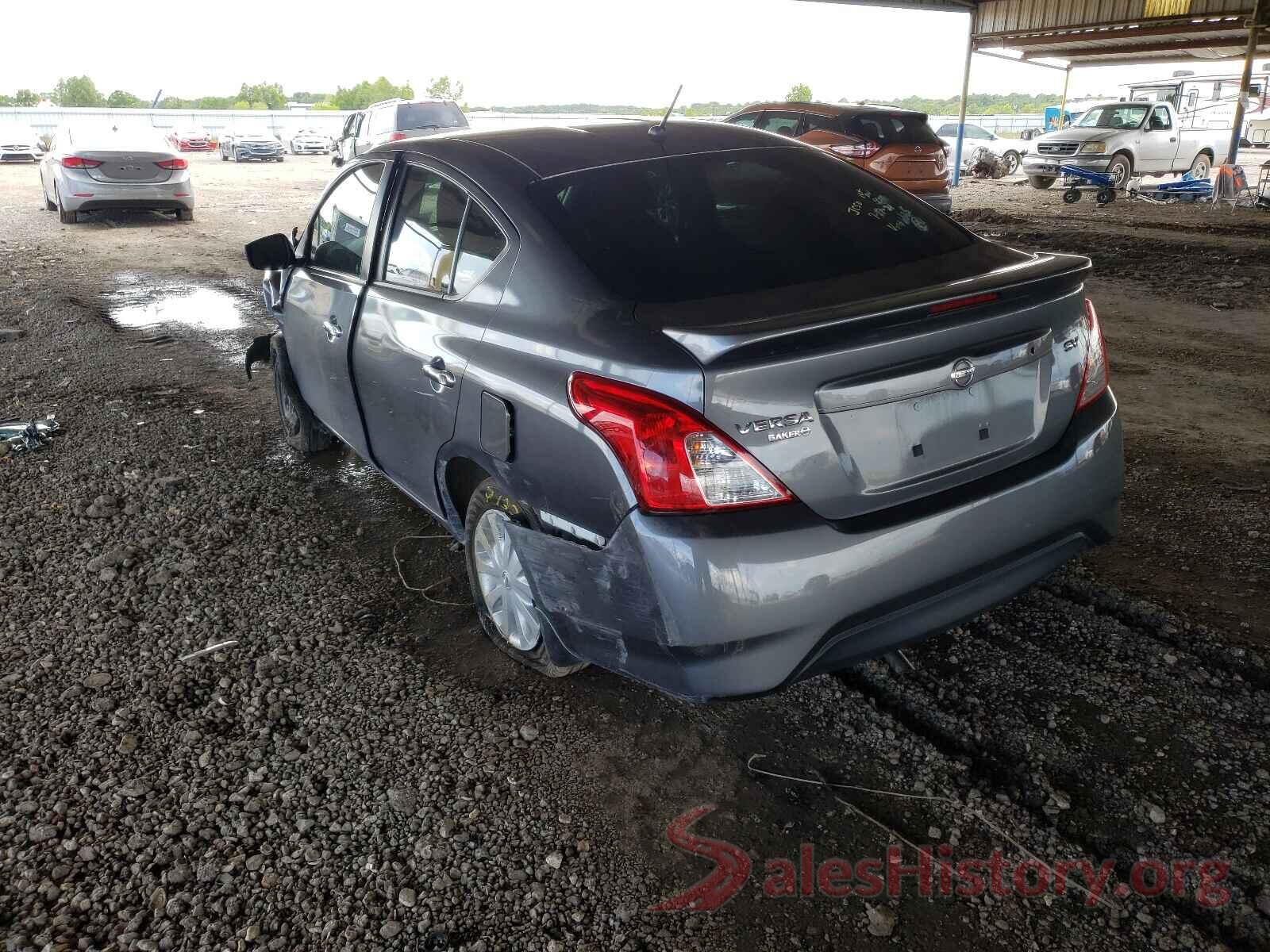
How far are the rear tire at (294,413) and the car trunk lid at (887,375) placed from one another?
2829 millimetres

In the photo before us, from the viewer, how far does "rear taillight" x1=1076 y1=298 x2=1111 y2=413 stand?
255 cm

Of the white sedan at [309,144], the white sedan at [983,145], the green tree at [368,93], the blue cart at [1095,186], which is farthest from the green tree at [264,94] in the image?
the blue cart at [1095,186]

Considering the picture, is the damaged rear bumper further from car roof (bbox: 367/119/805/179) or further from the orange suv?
the orange suv

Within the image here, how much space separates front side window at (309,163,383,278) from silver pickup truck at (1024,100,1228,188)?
60.4 feet

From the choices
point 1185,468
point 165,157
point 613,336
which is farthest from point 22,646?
point 165,157

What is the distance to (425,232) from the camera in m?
3.12

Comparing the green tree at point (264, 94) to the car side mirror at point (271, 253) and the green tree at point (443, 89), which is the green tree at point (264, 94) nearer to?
the green tree at point (443, 89)

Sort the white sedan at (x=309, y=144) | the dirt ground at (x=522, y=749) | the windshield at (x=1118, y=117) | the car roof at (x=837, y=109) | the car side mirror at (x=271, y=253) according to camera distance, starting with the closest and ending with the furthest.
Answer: the dirt ground at (x=522, y=749) < the car side mirror at (x=271, y=253) < the car roof at (x=837, y=109) < the windshield at (x=1118, y=117) < the white sedan at (x=309, y=144)

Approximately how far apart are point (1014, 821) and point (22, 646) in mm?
3059

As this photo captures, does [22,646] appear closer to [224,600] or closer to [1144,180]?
[224,600]

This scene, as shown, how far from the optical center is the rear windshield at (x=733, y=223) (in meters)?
2.53

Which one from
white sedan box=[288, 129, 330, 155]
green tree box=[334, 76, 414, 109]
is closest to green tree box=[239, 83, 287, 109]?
green tree box=[334, 76, 414, 109]

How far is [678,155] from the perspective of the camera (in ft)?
10.0

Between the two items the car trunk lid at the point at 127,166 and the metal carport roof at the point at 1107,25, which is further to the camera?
the metal carport roof at the point at 1107,25
